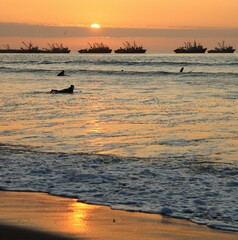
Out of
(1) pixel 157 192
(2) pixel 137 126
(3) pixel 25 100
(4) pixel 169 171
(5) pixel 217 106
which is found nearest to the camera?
(1) pixel 157 192

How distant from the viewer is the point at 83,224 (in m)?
7.18

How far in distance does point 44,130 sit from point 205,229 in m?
9.73

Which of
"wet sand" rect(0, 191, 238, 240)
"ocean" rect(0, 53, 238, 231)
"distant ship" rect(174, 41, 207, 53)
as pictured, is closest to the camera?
"wet sand" rect(0, 191, 238, 240)

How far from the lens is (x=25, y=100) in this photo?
1060 inches

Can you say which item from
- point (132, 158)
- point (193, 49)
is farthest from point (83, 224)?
point (193, 49)

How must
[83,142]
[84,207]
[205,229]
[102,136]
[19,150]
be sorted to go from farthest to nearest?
[102,136] < [83,142] < [19,150] < [84,207] < [205,229]

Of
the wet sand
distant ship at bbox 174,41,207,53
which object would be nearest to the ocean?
the wet sand

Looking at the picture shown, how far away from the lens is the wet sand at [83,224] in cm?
673

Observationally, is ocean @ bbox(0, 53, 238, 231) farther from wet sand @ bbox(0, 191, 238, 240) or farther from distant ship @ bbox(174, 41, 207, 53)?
distant ship @ bbox(174, 41, 207, 53)

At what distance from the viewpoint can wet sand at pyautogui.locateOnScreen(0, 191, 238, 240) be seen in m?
6.73

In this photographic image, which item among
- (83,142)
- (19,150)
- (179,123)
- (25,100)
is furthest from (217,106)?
(19,150)

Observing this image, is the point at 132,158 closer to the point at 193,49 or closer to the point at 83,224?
the point at 83,224

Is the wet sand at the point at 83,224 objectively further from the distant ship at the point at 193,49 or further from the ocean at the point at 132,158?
the distant ship at the point at 193,49

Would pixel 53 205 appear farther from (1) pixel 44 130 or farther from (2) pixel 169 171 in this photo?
(1) pixel 44 130
